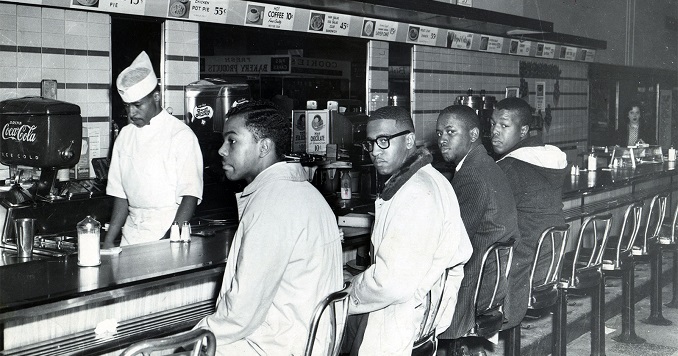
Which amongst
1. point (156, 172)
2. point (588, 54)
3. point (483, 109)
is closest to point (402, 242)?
point (156, 172)

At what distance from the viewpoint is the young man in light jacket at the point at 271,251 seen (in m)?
2.29

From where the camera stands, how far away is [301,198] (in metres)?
2.40

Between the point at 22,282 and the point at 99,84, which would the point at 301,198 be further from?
the point at 99,84

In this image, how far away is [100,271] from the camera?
302 cm

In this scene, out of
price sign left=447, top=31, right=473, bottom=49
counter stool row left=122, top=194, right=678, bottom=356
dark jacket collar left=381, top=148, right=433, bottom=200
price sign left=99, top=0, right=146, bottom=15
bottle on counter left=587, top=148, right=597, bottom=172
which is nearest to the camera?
counter stool row left=122, top=194, right=678, bottom=356

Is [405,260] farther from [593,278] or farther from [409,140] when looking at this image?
[593,278]

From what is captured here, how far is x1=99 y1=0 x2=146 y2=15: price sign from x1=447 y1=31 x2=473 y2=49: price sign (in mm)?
4147

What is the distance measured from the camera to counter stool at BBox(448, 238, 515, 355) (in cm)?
346

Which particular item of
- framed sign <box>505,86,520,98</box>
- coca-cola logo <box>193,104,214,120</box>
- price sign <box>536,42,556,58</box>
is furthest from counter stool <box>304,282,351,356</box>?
price sign <box>536,42,556,58</box>

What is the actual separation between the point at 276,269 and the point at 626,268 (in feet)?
11.3

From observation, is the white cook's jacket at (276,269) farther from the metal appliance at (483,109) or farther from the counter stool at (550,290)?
the metal appliance at (483,109)

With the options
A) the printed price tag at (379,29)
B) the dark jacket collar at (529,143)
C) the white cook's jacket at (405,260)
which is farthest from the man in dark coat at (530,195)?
the printed price tag at (379,29)

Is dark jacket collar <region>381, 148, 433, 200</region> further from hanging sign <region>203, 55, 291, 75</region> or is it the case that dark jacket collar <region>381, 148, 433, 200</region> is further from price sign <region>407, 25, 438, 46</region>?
price sign <region>407, 25, 438, 46</region>

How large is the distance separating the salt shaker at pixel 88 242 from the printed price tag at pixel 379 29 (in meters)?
4.63
